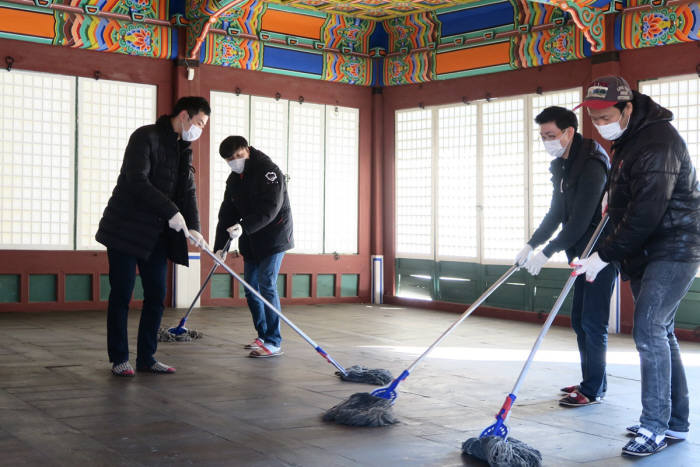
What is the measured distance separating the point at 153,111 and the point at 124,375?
4.83m

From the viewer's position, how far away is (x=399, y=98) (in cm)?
1016

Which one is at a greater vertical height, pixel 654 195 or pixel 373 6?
pixel 373 6

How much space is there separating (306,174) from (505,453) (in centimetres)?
709

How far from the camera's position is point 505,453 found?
10.1 feet

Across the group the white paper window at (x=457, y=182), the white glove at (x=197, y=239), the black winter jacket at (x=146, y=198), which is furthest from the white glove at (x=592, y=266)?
the white paper window at (x=457, y=182)

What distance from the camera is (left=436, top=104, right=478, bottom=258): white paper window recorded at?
9.29 meters

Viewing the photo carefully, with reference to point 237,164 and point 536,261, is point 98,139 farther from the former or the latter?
point 536,261

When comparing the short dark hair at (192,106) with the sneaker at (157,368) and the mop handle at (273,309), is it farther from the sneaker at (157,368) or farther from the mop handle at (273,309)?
the sneaker at (157,368)

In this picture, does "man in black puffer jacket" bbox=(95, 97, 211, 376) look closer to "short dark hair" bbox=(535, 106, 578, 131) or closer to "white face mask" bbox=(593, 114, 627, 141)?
"short dark hair" bbox=(535, 106, 578, 131)

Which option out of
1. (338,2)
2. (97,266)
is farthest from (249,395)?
(338,2)

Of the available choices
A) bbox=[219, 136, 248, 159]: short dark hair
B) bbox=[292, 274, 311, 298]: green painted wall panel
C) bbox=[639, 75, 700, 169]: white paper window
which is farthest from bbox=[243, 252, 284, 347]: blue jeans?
bbox=[639, 75, 700, 169]: white paper window

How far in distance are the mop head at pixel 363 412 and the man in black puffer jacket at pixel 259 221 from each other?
71.5 inches

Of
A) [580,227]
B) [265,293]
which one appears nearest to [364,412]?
[580,227]

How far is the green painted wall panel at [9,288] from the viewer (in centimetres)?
824
